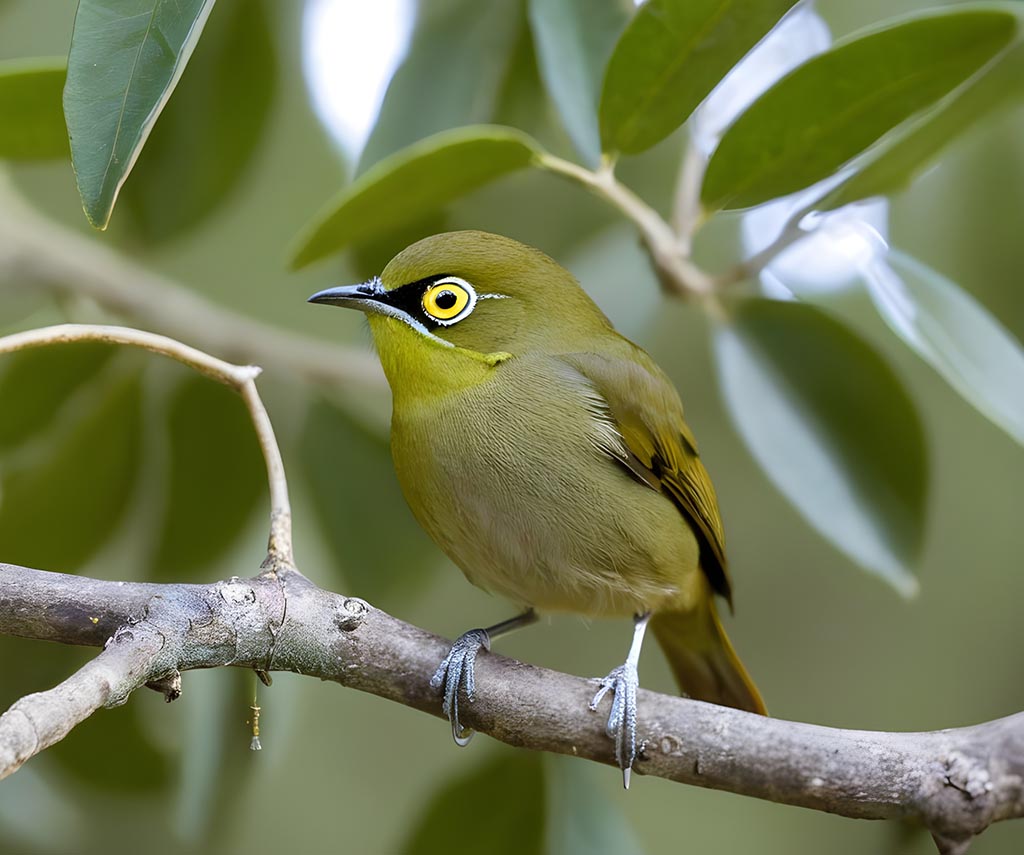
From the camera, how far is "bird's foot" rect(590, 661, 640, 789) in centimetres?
193

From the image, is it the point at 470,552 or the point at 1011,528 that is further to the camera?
the point at 1011,528

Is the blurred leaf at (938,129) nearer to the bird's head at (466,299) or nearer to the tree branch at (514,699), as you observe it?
the bird's head at (466,299)

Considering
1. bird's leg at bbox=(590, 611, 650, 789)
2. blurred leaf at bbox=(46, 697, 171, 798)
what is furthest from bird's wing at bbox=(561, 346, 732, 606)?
blurred leaf at bbox=(46, 697, 171, 798)

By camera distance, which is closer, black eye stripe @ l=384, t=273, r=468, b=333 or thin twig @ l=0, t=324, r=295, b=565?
thin twig @ l=0, t=324, r=295, b=565

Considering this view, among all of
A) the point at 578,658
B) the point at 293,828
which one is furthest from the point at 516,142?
the point at 293,828

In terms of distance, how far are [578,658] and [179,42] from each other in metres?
3.01

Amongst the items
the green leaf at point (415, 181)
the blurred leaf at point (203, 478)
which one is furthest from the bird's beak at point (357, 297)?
the blurred leaf at point (203, 478)

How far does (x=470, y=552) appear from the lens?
226cm

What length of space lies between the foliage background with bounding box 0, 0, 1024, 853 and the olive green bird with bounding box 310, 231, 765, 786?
0.52 metres

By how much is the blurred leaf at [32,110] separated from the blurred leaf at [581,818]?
1952 millimetres

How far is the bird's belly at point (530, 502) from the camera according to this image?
7.10 feet

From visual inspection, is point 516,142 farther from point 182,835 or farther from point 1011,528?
point 1011,528

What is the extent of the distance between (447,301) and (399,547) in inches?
40.0

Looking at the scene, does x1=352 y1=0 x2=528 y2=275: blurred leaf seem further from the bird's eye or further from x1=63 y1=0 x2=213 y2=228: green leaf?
x1=63 y1=0 x2=213 y2=228: green leaf
